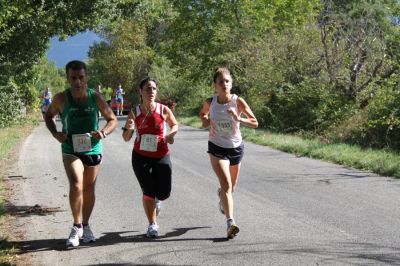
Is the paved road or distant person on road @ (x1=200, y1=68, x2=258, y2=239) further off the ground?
distant person on road @ (x1=200, y1=68, x2=258, y2=239)

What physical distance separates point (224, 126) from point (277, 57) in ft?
57.5

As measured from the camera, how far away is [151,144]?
6473 mm

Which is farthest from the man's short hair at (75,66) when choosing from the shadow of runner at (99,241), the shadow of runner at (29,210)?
the shadow of runner at (29,210)

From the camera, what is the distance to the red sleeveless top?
648 centimetres

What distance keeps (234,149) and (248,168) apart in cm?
582

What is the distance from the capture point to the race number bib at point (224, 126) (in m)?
6.76

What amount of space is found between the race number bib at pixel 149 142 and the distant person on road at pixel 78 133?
37 cm

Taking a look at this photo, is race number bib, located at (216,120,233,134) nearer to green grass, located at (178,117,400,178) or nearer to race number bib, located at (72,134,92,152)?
race number bib, located at (72,134,92,152)

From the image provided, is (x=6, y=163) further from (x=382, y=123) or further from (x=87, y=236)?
(x=382, y=123)

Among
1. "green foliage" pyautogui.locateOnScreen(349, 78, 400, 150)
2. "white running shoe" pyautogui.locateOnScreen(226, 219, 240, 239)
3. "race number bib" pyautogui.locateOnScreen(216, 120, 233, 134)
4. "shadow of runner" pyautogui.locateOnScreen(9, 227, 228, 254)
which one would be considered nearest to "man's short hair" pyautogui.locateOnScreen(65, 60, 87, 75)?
"race number bib" pyautogui.locateOnScreen(216, 120, 233, 134)

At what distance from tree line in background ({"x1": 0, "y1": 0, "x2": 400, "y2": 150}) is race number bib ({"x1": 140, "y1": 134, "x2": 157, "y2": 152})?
404cm

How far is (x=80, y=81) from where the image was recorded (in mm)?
6168

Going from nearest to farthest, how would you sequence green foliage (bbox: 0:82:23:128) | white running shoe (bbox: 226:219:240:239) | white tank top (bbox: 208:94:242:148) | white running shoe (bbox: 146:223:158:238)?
white running shoe (bbox: 226:219:240:239) < white running shoe (bbox: 146:223:158:238) < white tank top (bbox: 208:94:242:148) < green foliage (bbox: 0:82:23:128)

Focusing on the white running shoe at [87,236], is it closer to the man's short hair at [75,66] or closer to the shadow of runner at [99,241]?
the shadow of runner at [99,241]
